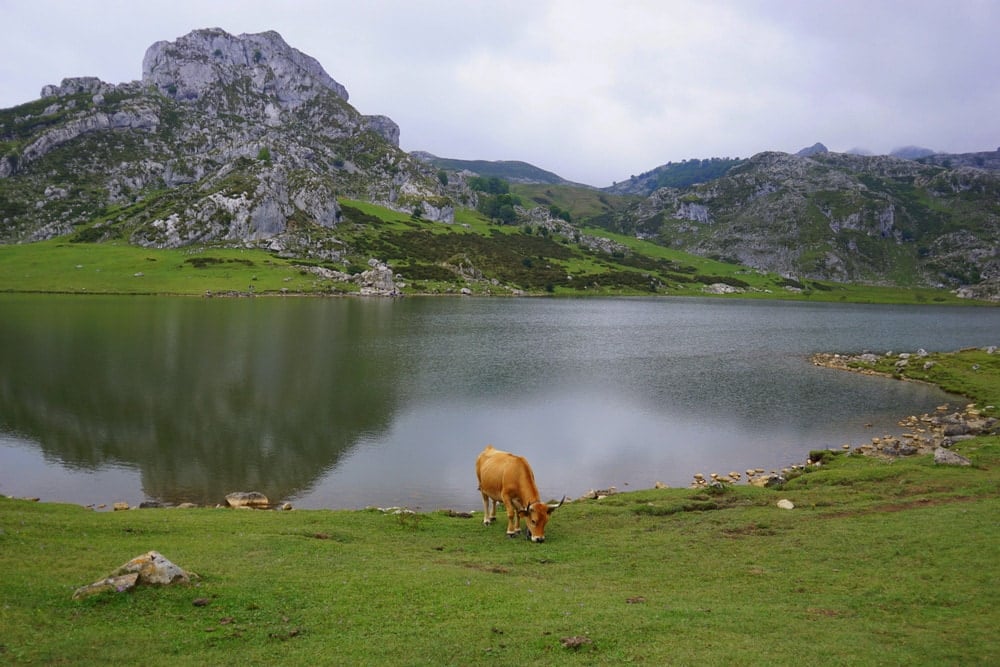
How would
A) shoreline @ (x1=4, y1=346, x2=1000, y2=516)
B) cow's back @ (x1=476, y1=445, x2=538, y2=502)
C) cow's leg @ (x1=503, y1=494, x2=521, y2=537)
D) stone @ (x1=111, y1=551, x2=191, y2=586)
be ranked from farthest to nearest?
1. shoreline @ (x1=4, y1=346, x2=1000, y2=516)
2. cow's leg @ (x1=503, y1=494, x2=521, y2=537)
3. cow's back @ (x1=476, y1=445, x2=538, y2=502)
4. stone @ (x1=111, y1=551, x2=191, y2=586)

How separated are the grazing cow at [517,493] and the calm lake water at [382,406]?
769 cm

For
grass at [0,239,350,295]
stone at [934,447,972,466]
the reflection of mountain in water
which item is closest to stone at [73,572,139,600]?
the reflection of mountain in water

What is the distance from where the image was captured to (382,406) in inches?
1816

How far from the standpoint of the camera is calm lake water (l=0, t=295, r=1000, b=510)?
31.4m

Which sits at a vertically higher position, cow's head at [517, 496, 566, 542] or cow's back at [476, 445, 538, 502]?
cow's back at [476, 445, 538, 502]

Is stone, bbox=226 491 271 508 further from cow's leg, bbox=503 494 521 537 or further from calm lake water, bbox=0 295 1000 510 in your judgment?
cow's leg, bbox=503 494 521 537

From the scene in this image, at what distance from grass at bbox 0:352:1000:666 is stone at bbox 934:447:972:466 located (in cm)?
394

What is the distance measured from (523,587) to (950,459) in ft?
84.8

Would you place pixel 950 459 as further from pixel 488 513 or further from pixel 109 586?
pixel 109 586

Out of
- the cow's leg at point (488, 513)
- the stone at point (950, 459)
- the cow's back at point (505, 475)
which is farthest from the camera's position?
the stone at point (950, 459)

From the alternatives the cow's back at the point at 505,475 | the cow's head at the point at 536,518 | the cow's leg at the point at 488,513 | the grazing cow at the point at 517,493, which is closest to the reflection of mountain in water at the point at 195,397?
the cow's leg at the point at 488,513

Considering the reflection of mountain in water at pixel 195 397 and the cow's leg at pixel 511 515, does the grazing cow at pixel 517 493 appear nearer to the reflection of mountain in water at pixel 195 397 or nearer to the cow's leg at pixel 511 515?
the cow's leg at pixel 511 515

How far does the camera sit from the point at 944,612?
12.7 m

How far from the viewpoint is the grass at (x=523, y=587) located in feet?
35.9
